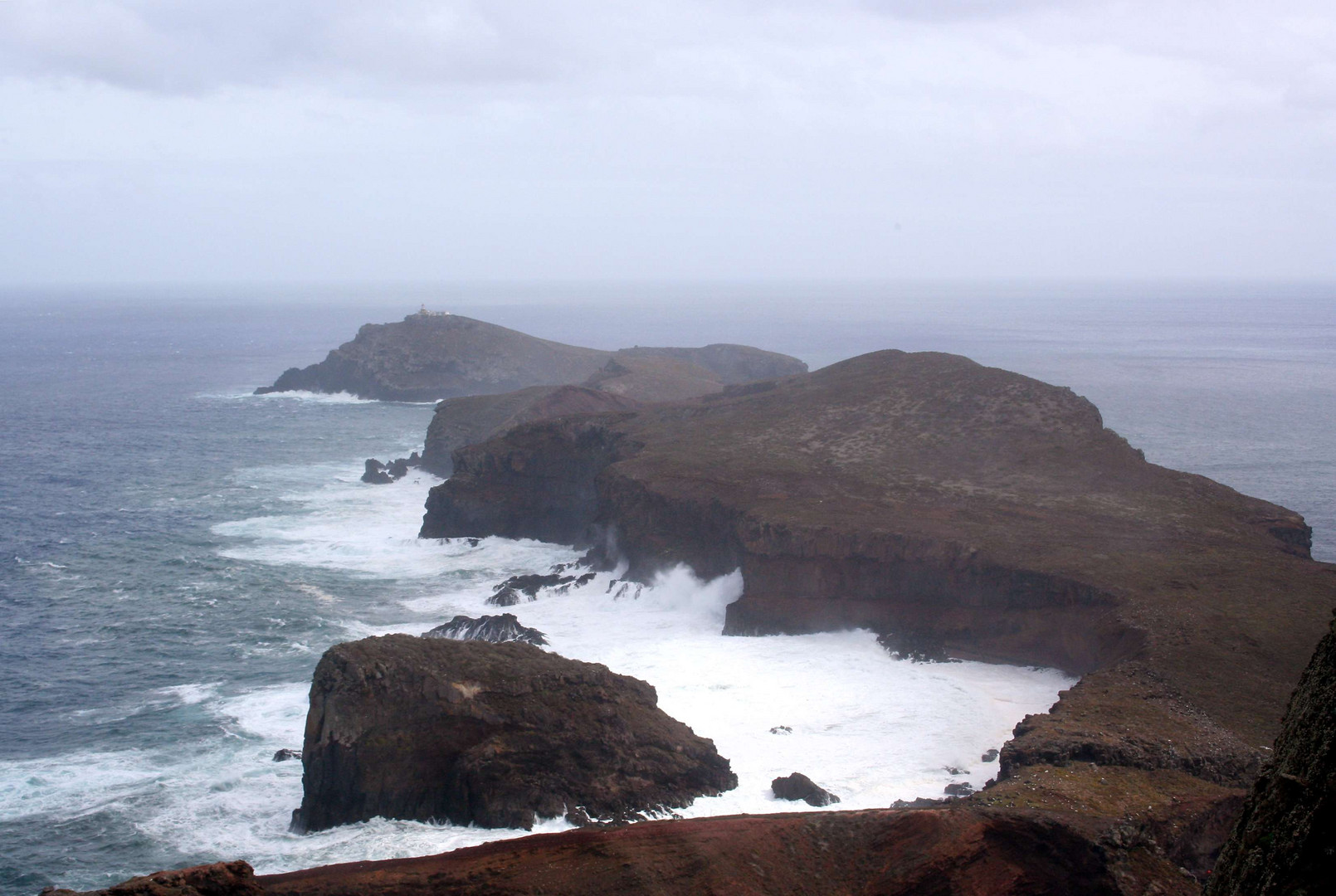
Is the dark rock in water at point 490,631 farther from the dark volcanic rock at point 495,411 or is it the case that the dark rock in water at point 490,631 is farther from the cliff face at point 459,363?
the cliff face at point 459,363

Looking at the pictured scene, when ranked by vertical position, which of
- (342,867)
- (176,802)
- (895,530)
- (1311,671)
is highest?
(1311,671)

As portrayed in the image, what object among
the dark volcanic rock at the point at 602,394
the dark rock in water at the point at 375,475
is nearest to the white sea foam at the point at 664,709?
the dark rock in water at the point at 375,475

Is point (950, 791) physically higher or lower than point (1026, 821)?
lower

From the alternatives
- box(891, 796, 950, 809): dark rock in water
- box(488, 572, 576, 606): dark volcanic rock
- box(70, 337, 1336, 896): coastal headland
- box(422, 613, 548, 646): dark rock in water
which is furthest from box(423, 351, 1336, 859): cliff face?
box(422, 613, 548, 646): dark rock in water

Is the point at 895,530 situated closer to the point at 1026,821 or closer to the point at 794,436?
the point at 794,436

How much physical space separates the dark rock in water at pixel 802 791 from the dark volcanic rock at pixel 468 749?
1.31m

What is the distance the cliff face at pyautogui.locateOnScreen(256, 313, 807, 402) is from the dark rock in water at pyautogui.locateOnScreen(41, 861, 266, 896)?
291 feet

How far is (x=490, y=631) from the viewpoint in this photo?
126 ft

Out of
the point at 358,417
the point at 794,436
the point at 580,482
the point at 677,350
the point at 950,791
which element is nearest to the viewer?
the point at 950,791

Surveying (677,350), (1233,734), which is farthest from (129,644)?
(677,350)

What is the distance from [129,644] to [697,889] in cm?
2813

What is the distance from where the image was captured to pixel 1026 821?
1909cm

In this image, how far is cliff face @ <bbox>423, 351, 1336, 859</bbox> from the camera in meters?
26.7

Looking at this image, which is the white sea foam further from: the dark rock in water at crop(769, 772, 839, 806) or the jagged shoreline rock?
the jagged shoreline rock
